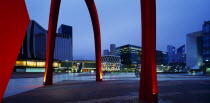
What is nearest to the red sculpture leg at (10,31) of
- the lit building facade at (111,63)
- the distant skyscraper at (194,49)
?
the distant skyscraper at (194,49)

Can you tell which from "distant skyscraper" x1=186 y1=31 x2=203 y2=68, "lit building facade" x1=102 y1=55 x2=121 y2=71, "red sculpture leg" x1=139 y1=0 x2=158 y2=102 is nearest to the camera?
"red sculpture leg" x1=139 y1=0 x2=158 y2=102

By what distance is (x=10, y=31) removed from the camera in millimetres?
5137

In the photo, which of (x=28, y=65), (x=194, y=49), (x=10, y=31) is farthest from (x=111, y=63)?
(x=10, y=31)

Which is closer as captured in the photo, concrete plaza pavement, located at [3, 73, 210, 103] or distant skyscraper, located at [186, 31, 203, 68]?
concrete plaza pavement, located at [3, 73, 210, 103]

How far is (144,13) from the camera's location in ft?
28.0

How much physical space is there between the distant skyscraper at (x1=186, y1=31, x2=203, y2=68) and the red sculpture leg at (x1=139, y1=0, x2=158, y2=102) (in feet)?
313

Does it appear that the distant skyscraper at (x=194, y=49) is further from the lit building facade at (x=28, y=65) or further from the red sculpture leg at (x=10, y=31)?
the red sculpture leg at (x=10, y=31)

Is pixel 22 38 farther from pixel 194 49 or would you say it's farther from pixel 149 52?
pixel 194 49

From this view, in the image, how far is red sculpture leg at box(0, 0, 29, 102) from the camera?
4.97 meters

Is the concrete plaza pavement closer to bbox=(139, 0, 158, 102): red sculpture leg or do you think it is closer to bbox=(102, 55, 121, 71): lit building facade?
bbox=(139, 0, 158, 102): red sculpture leg

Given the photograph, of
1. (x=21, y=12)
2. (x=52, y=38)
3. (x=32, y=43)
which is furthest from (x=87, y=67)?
(x=21, y=12)

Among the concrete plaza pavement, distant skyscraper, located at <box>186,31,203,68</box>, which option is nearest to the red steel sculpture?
the concrete plaza pavement

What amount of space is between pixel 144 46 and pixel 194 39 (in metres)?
98.2

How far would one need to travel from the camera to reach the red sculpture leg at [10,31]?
497cm
